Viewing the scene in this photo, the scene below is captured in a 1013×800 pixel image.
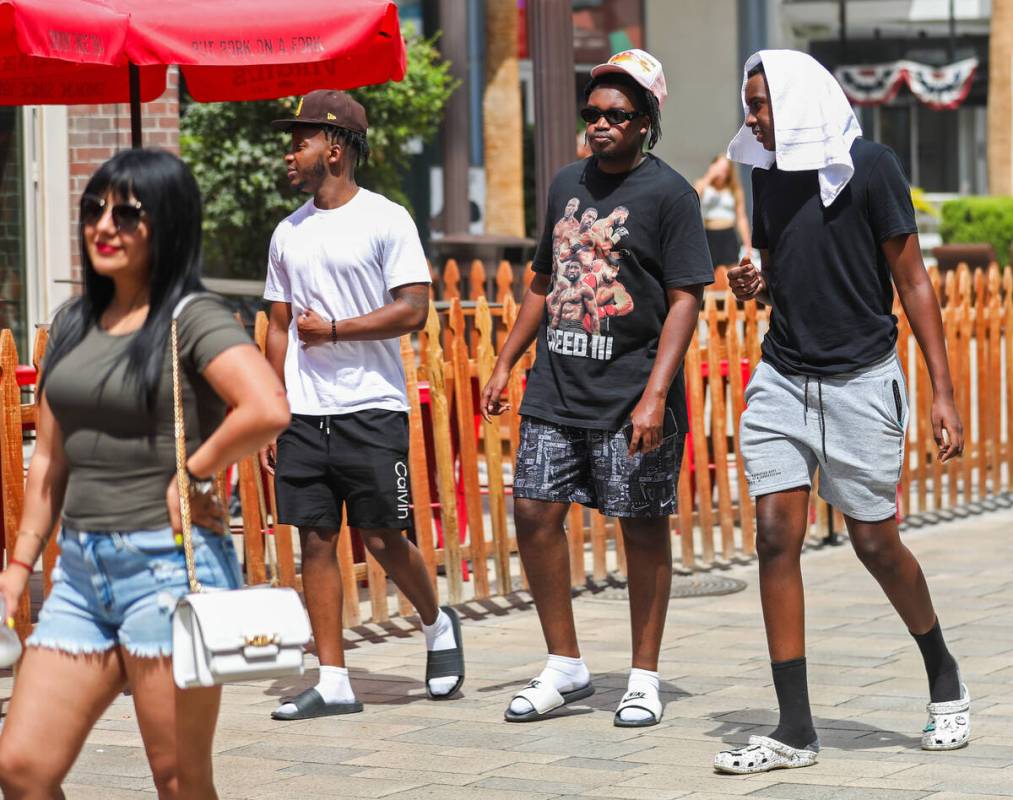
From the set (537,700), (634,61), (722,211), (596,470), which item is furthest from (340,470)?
(722,211)

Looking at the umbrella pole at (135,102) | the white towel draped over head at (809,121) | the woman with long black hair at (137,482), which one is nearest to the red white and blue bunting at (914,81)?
the umbrella pole at (135,102)

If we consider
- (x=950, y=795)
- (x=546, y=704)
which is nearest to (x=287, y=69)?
(x=546, y=704)

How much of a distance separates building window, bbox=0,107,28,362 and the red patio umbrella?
288cm

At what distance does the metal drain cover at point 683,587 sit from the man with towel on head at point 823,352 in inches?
114

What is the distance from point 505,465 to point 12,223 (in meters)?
3.24

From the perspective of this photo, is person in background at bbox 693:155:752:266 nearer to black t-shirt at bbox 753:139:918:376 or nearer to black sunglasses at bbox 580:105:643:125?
black sunglasses at bbox 580:105:643:125

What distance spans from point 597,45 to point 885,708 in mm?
23846

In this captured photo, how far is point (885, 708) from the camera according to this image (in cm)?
593

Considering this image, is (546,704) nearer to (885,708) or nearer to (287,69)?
(885,708)

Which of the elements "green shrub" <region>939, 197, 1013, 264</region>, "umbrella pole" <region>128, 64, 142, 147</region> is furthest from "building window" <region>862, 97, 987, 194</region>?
"umbrella pole" <region>128, 64, 142, 147</region>

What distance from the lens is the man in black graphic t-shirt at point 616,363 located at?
5.69 metres

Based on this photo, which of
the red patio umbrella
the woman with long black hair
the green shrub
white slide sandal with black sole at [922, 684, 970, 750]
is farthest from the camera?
the green shrub

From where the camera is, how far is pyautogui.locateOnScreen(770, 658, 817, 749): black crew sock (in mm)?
5168

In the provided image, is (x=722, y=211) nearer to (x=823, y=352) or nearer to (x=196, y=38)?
(x=196, y=38)
